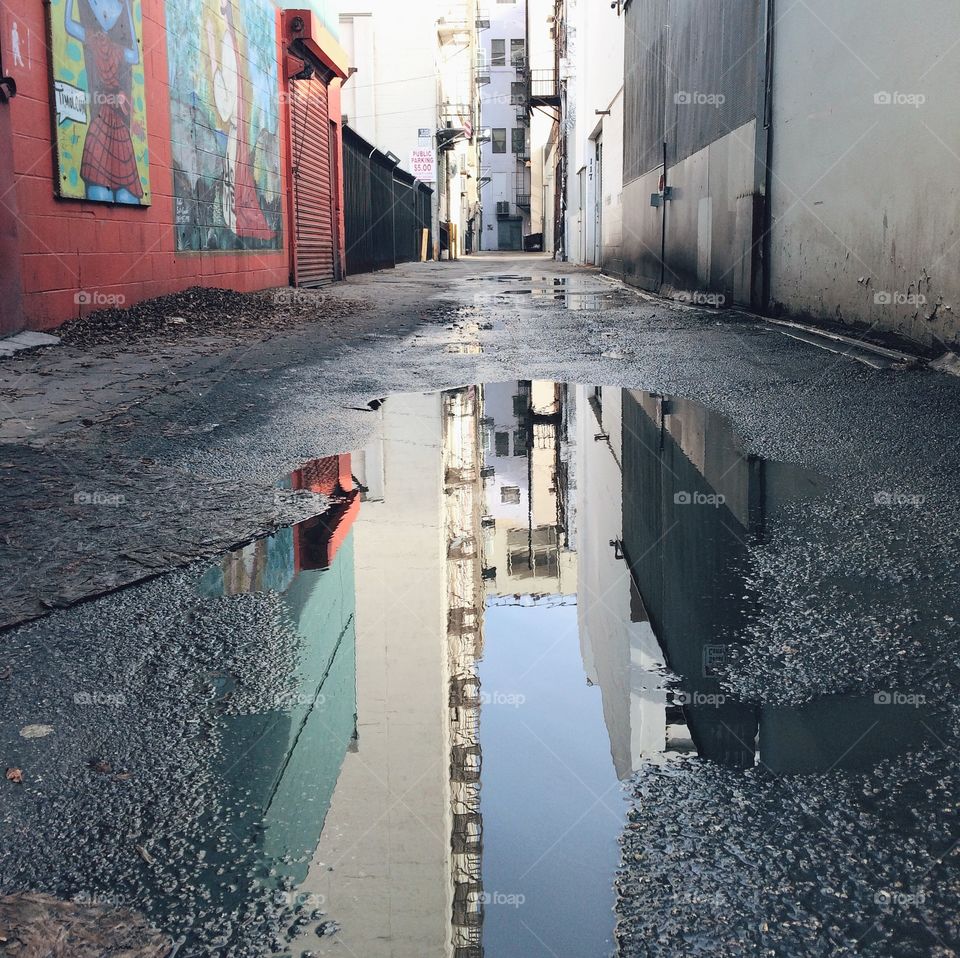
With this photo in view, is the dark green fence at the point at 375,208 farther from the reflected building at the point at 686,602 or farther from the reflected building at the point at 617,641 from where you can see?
the reflected building at the point at 617,641

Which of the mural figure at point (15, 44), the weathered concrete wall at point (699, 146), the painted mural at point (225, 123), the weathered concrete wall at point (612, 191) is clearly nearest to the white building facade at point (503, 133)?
the weathered concrete wall at point (612, 191)

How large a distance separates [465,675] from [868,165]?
599cm

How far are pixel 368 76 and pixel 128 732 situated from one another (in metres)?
34.0

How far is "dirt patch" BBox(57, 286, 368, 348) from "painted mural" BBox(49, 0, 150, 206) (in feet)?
3.09

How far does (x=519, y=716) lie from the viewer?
1958 millimetres

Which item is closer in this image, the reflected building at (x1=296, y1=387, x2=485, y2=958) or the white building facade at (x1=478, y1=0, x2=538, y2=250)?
the reflected building at (x1=296, y1=387, x2=485, y2=958)

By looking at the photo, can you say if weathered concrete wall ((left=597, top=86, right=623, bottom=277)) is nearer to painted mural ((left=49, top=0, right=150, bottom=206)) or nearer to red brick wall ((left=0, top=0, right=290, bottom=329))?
red brick wall ((left=0, top=0, right=290, bottom=329))

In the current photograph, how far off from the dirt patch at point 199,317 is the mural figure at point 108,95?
0.96m

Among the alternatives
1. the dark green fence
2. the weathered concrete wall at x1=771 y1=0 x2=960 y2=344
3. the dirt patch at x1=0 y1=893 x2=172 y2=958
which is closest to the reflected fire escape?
the dirt patch at x1=0 y1=893 x2=172 y2=958

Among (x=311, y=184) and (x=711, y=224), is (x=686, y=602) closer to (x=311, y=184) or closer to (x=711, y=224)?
Result: (x=711, y=224)

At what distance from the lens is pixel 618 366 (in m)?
6.55

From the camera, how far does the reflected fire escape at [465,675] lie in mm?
1393

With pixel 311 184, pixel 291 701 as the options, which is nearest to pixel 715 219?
pixel 311 184

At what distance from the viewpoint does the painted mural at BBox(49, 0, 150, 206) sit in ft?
25.8
